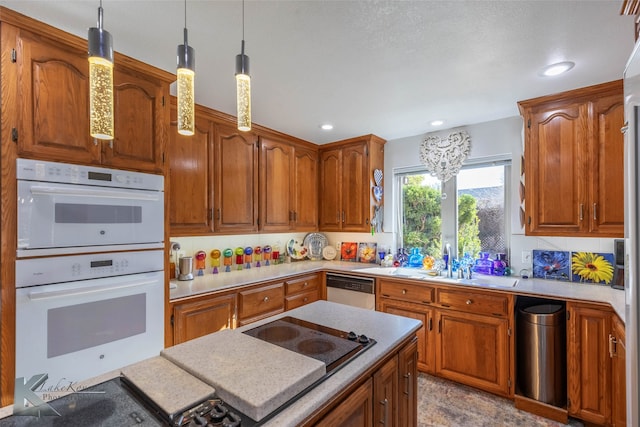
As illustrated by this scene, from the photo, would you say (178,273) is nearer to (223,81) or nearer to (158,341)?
(158,341)

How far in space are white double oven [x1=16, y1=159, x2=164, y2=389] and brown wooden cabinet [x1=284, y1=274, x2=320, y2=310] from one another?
124 cm

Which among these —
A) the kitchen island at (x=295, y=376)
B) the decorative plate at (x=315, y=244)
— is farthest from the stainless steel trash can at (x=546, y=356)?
the decorative plate at (x=315, y=244)

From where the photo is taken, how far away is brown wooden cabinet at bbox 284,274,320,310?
2916 mm

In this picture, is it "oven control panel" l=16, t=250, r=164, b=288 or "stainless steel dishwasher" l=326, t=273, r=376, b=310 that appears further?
"stainless steel dishwasher" l=326, t=273, r=376, b=310

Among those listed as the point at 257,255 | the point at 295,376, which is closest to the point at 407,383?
the point at 295,376

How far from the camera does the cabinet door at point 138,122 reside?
1737 millimetres

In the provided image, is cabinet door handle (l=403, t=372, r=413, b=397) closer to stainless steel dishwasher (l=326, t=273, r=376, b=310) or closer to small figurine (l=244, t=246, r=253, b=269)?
stainless steel dishwasher (l=326, t=273, r=376, b=310)

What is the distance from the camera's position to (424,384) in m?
2.59

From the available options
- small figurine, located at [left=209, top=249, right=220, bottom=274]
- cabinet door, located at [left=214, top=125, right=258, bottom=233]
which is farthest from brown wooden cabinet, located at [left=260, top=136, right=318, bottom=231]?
small figurine, located at [left=209, top=249, right=220, bottom=274]

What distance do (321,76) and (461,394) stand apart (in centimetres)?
271

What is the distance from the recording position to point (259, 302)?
264 centimetres

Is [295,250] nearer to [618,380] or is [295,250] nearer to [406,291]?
[406,291]

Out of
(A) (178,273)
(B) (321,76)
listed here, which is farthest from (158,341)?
(B) (321,76)

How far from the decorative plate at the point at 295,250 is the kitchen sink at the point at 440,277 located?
36.7 inches
